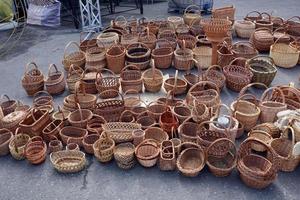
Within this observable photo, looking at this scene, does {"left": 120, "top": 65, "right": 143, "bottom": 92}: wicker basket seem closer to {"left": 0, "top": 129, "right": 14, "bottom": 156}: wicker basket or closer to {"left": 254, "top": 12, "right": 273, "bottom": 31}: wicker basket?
{"left": 0, "top": 129, "right": 14, "bottom": 156}: wicker basket

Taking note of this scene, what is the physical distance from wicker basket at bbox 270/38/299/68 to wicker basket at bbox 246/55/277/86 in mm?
320

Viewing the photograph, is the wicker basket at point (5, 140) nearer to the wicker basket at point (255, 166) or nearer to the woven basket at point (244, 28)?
the wicker basket at point (255, 166)

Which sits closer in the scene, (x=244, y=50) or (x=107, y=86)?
(x=107, y=86)

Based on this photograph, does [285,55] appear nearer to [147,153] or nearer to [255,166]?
[255,166]

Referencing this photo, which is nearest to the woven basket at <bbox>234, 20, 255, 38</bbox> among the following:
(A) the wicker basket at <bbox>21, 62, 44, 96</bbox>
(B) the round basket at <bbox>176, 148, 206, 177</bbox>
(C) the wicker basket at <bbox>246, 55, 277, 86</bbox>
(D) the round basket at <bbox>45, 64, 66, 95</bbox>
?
(C) the wicker basket at <bbox>246, 55, 277, 86</bbox>

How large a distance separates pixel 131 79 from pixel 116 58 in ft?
2.10

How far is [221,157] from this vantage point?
147 inches

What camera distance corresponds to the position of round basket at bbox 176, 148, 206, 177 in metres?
3.62

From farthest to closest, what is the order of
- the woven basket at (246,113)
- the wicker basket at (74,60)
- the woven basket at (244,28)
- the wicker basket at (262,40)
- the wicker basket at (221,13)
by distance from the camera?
the wicker basket at (221,13)
the woven basket at (244,28)
the wicker basket at (262,40)
the wicker basket at (74,60)
the woven basket at (246,113)

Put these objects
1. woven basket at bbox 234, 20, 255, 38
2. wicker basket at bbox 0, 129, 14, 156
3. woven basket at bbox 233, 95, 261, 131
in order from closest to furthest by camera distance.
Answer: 1. wicker basket at bbox 0, 129, 14, 156
2. woven basket at bbox 233, 95, 261, 131
3. woven basket at bbox 234, 20, 255, 38

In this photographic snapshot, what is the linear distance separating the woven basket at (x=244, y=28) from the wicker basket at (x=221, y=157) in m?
4.36

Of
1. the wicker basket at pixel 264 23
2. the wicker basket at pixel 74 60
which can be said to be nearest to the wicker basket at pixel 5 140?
the wicker basket at pixel 74 60

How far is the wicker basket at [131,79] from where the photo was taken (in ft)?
17.1

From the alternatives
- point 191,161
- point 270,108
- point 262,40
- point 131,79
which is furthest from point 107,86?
point 262,40
